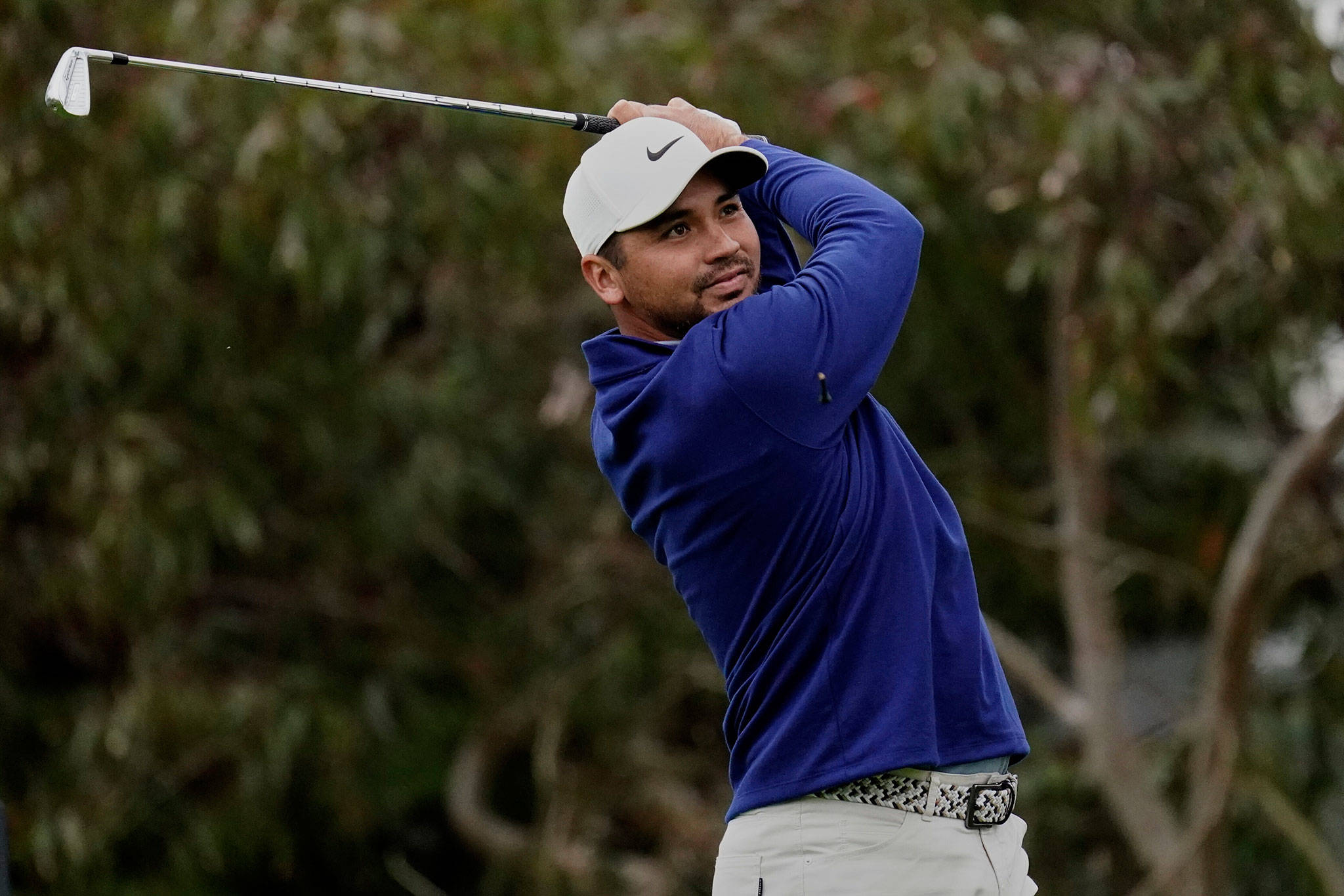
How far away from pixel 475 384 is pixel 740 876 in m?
5.54

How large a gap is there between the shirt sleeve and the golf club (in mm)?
A: 405

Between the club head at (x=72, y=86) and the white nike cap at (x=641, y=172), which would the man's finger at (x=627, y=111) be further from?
the club head at (x=72, y=86)

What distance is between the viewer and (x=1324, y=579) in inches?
284

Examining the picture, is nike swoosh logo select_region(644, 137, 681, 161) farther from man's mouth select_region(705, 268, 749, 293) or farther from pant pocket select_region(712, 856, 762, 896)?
pant pocket select_region(712, 856, 762, 896)

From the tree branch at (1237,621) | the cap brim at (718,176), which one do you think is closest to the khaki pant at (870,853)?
the cap brim at (718,176)

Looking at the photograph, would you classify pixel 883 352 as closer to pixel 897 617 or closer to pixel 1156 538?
pixel 897 617

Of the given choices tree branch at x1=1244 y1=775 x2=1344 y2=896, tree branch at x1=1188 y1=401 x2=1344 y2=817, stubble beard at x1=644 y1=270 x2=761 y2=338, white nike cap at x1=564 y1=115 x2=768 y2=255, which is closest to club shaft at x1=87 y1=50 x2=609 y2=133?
white nike cap at x1=564 y1=115 x2=768 y2=255

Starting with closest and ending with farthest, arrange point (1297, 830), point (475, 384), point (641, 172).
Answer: point (641, 172) → point (1297, 830) → point (475, 384)

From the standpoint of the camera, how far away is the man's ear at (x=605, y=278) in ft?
7.76

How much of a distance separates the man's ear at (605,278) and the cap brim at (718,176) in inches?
2.5

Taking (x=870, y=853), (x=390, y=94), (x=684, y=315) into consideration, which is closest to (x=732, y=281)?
(x=684, y=315)

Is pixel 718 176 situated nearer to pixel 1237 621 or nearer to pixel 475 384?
pixel 1237 621

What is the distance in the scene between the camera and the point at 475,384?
773 centimetres

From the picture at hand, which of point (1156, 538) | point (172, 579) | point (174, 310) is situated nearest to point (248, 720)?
point (172, 579)
